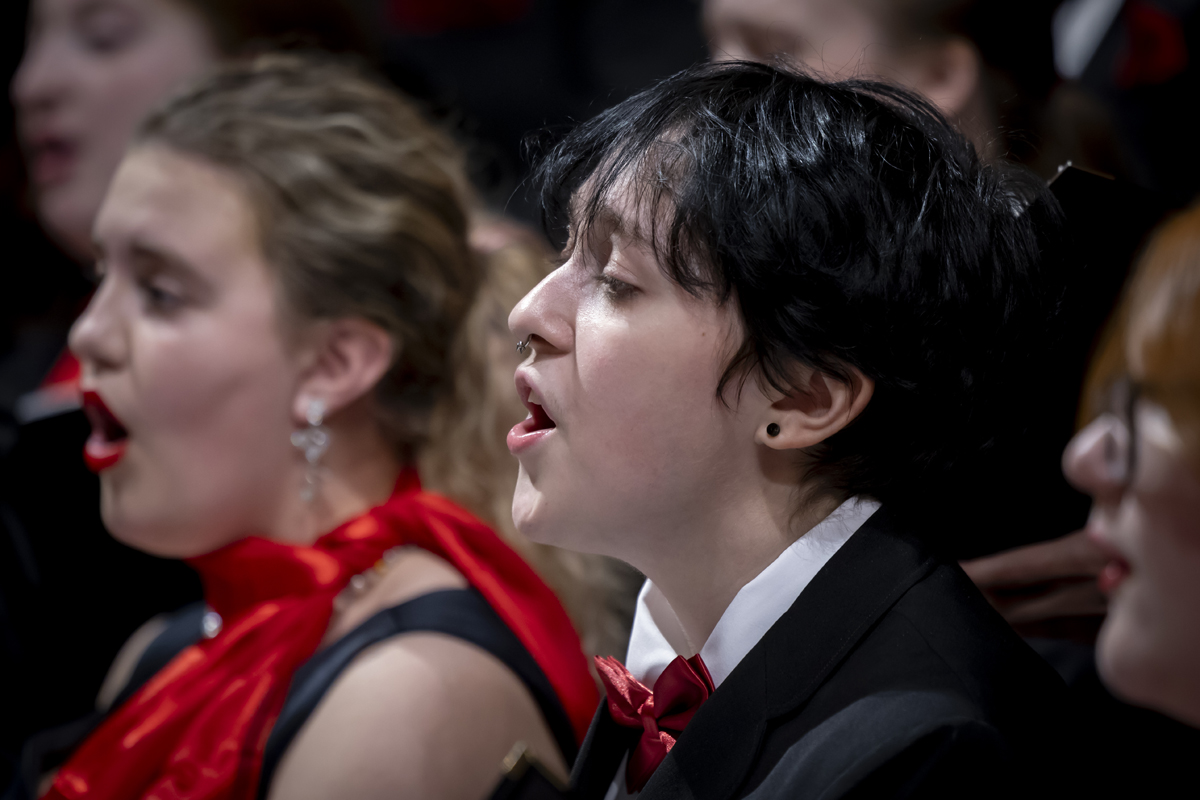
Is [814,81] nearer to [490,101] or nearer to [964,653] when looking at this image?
[964,653]

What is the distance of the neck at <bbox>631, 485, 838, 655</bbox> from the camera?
1020 mm

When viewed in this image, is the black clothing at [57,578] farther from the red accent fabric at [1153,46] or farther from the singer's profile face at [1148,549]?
the red accent fabric at [1153,46]

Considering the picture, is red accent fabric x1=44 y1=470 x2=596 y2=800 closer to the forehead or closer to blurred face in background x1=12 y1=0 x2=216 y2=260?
the forehead

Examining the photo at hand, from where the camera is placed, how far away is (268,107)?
5.40ft

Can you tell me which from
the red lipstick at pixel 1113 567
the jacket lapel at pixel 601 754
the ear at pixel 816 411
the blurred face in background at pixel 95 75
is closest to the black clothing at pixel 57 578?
the blurred face in background at pixel 95 75

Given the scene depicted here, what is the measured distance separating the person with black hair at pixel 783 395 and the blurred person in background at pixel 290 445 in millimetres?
404

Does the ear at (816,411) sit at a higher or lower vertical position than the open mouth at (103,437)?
higher

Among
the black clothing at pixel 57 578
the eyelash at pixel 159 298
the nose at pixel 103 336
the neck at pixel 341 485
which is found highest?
the eyelash at pixel 159 298

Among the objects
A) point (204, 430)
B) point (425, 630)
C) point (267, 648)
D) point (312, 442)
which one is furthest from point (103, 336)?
point (425, 630)

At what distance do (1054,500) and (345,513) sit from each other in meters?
0.92

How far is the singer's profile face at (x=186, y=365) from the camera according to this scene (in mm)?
1487

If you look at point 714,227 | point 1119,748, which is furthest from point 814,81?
point 1119,748

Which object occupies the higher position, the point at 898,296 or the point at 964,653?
the point at 898,296

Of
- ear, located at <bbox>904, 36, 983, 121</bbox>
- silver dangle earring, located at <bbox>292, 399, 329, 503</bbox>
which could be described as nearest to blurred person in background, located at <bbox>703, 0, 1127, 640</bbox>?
ear, located at <bbox>904, 36, 983, 121</bbox>
